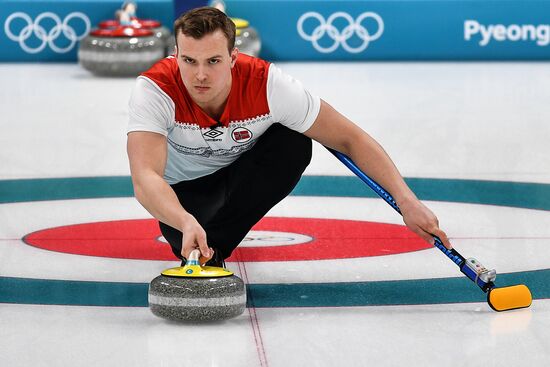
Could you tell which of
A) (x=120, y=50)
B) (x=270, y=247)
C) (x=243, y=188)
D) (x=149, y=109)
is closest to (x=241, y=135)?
(x=243, y=188)

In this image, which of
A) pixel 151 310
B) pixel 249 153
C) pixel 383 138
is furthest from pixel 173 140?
pixel 383 138

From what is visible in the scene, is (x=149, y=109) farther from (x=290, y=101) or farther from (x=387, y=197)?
(x=387, y=197)

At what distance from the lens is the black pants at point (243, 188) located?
3.13 m

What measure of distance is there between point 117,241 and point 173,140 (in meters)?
0.84

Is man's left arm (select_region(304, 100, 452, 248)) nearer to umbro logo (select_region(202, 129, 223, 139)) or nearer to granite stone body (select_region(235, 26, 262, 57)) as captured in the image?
umbro logo (select_region(202, 129, 223, 139))

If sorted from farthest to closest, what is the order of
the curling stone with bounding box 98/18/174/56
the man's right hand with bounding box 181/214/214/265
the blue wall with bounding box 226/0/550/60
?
the blue wall with bounding box 226/0/550/60, the curling stone with bounding box 98/18/174/56, the man's right hand with bounding box 181/214/214/265

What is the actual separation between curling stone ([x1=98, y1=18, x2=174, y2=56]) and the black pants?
533cm

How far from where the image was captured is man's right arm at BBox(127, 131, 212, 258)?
2.57m

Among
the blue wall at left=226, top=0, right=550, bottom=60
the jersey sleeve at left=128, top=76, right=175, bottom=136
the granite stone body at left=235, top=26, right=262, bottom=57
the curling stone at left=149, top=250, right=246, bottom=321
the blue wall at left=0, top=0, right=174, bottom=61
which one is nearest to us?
the curling stone at left=149, top=250, right=246, bottom=321

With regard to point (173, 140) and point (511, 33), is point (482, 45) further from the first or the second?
point (173, 140)

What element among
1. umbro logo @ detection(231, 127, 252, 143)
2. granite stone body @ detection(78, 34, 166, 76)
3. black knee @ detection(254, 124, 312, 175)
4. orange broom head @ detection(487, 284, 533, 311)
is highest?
umbro logo @ detection(231, 127, 252, 143)

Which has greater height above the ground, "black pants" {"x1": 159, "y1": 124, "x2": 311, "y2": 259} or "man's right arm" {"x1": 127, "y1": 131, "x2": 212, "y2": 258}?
"man's right arm" {"x1": 127, "y1": 131, "x2": 212, "y2": 258}

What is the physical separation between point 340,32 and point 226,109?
6.30 metres

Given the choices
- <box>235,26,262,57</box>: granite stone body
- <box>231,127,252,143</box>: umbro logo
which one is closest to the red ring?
<box>231,127,252,143</box>: umbro logo
